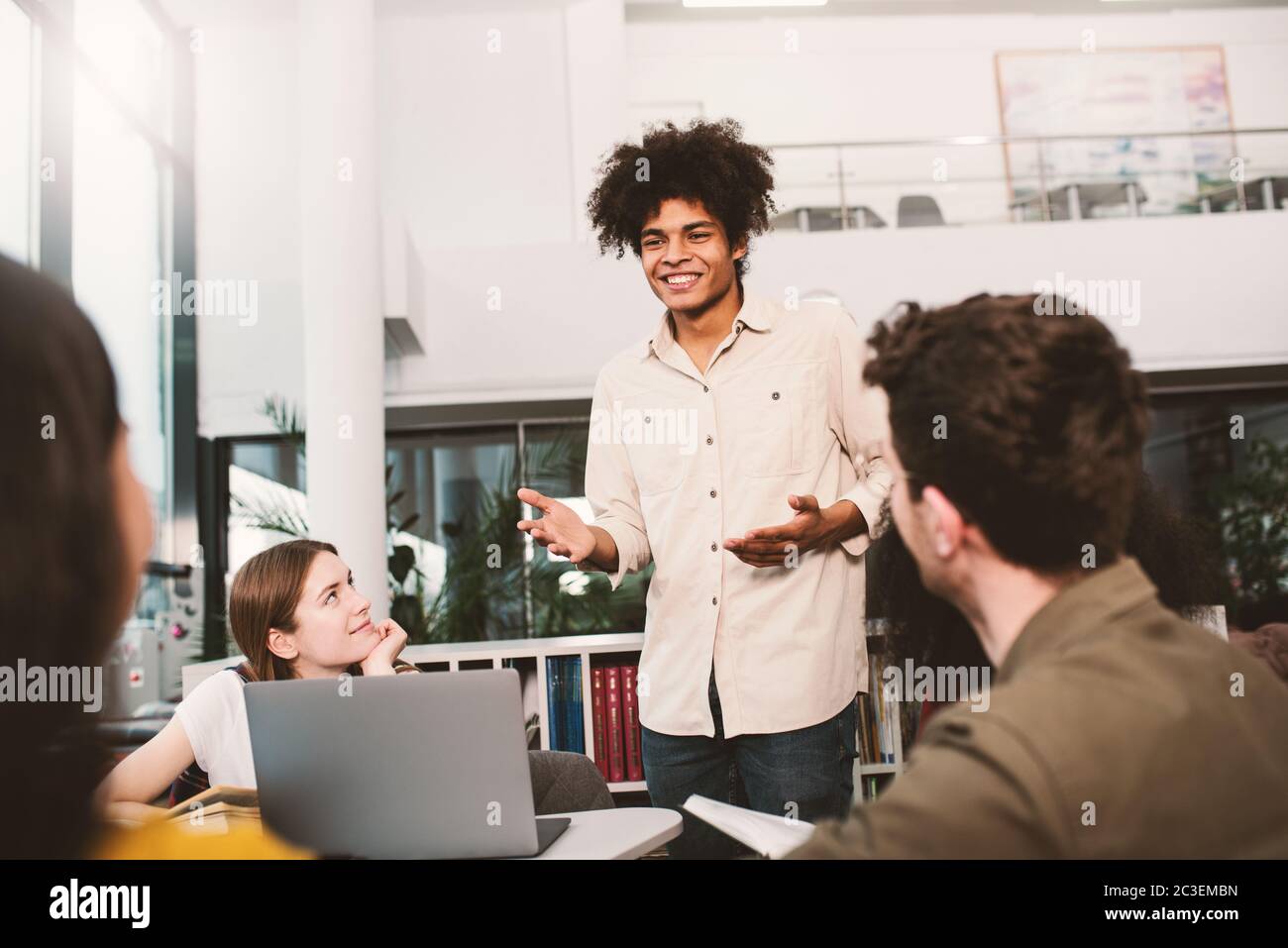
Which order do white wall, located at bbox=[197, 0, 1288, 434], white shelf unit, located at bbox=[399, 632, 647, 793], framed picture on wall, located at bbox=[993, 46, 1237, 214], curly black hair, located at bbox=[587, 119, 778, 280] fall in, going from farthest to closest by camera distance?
1. framed picture on wall, located at bbox=[993, 46, 1237, 214]
2. white wall, located at bbox=[197, 0, 1288, 434]
3. white shelf unit, located at bbox=[399, 632, 647, 793]
4. curly black hair, located at bbox=[587, 119, 778, 280]

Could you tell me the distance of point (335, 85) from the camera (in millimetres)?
4027

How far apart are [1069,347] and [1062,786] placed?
384 mm

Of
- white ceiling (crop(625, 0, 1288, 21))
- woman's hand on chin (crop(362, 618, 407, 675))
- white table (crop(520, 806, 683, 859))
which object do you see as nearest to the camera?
white table (crop(520, 806, 683, 859))

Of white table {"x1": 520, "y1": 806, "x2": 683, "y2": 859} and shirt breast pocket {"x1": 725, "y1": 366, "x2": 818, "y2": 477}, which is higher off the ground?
shirt breast pocket {"x1": 725, "y1": 366, "x2": 818, "y2": 477}

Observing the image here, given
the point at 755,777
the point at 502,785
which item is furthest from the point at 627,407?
the point at 502,785

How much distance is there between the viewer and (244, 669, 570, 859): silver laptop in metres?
1.08

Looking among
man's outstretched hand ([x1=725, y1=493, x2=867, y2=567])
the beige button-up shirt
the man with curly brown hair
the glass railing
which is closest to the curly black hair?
the man with curly brown hair

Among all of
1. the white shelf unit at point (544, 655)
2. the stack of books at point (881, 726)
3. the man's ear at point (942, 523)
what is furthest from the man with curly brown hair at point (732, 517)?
the stack of books at point (881, 726)

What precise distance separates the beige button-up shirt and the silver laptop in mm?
679

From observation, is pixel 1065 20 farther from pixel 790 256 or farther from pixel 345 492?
pixel 345 492

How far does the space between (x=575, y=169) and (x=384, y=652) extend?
17.1ft

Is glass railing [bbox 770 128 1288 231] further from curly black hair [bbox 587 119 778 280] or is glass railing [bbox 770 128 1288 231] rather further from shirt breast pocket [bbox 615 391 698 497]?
shirt breast pocket [bbox 615 391 698 497]

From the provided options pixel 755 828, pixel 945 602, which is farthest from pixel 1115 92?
pixel 755 828

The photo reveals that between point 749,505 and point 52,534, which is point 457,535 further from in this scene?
point 52,534
